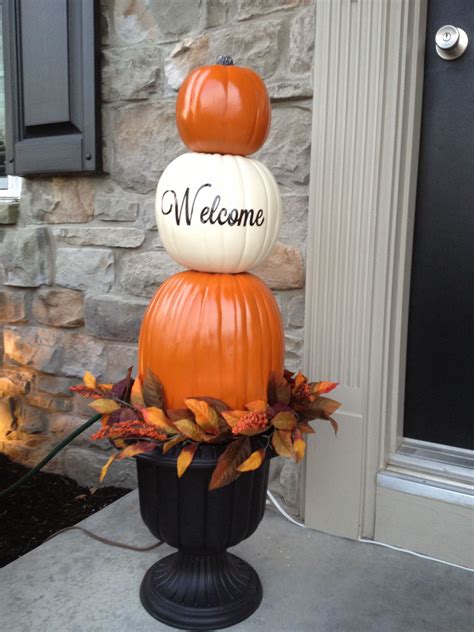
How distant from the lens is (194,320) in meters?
1.38

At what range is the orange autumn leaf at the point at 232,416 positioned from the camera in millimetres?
1323

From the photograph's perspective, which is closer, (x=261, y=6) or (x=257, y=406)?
(x=257, y=406)

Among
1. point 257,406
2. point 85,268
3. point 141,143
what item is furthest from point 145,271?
point 257,406

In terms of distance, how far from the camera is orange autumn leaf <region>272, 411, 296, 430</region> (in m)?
1.36

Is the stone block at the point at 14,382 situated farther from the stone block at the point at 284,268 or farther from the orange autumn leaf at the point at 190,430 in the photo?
the orange autumn leaf at the point at 190,430

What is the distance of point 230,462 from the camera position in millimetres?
1320

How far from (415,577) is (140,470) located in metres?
0.89

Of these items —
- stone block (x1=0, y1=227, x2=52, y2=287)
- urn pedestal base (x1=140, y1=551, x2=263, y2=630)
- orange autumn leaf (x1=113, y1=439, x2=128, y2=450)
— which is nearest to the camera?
orange autumn leaf (x1=113, y1=439, x2=128, y2=450)

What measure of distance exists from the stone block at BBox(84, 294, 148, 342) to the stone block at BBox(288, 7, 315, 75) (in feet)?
3.33

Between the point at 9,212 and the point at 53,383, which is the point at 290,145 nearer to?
the point at 9,212

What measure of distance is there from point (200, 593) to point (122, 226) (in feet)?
4.48

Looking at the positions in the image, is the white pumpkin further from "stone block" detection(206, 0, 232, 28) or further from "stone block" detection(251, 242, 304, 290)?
"stone block" detection(206, 0, 232, 28)

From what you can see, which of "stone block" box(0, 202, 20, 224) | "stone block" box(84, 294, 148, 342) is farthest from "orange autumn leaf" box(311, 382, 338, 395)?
"stone block" box(0, 202, 20, 224)

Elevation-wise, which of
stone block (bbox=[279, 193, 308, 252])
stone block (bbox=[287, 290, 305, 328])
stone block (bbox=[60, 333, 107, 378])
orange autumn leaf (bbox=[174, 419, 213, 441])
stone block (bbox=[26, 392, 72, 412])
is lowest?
stone block (bbox=[26, 392, 72, 412])
